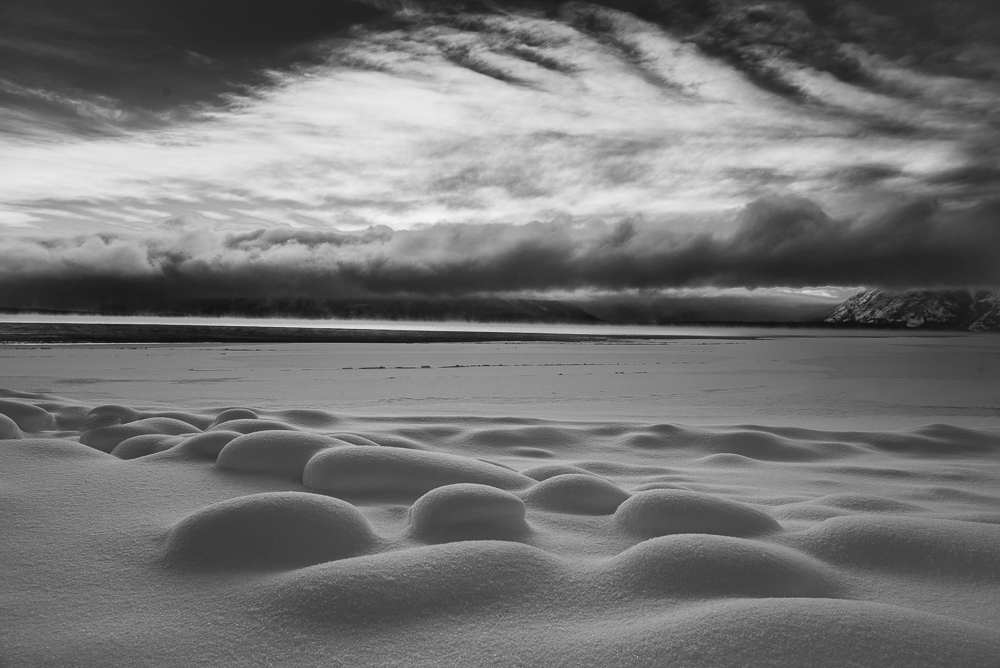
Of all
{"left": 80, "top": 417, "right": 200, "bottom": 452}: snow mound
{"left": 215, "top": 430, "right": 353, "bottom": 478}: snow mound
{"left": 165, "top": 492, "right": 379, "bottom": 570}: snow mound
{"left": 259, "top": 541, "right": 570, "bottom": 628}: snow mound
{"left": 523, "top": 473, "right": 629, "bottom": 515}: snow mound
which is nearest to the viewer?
{"left": 259, "top": 541, "right": 570, "bottom": 628}: snow mound

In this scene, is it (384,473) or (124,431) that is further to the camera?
(124,431)

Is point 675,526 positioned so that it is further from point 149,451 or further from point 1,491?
point 149,451

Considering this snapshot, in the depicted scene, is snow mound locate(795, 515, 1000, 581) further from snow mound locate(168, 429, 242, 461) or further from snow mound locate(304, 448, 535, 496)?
snow mound locate(168, 429, 242, 461)

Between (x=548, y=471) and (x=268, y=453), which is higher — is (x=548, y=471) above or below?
below

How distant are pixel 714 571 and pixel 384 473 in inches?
63.6

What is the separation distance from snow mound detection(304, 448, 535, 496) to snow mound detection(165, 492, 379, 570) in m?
0.65

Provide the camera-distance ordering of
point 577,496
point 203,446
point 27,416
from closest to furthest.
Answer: point 577,496 < point 203,446 < point 27,416

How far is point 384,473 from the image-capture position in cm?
284

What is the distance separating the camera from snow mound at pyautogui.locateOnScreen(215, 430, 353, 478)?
→ 2.95 meters

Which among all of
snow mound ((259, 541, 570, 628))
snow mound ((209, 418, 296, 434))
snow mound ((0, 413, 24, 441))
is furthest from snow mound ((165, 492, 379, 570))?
snow mound ((0, 413, 24, 441))

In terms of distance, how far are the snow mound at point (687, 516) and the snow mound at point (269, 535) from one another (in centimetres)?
106

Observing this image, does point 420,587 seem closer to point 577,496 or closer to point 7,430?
point 577,496

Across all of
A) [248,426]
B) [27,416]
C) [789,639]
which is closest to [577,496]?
[789,639]

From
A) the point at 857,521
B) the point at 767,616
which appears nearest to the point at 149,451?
the point at 767,616
